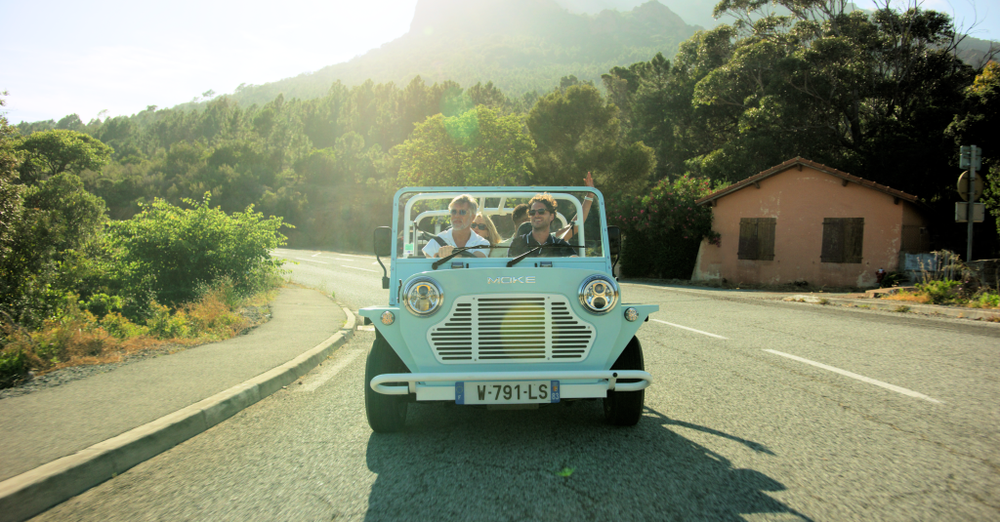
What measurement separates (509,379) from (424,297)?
27.8 inches

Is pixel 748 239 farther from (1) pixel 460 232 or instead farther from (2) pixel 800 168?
(1) pixel 460 232

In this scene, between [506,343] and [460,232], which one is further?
[460,232]

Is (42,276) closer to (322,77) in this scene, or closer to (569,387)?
(569,387)

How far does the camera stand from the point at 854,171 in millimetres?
28141

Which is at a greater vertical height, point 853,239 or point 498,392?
point 853,239

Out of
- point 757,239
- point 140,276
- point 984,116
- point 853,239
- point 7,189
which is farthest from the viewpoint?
point 757,239

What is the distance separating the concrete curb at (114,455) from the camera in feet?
9.50

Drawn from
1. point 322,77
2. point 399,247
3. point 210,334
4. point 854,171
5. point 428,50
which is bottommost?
point 210,334

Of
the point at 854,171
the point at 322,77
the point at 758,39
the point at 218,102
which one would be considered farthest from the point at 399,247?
the point at 322,77

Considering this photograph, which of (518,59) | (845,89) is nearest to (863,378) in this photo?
(845,89)

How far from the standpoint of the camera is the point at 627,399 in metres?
3.81

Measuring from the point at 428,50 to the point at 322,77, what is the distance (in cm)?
3690

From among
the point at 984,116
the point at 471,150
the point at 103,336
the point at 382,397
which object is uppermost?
the point at 471,150

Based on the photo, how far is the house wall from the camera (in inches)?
806
